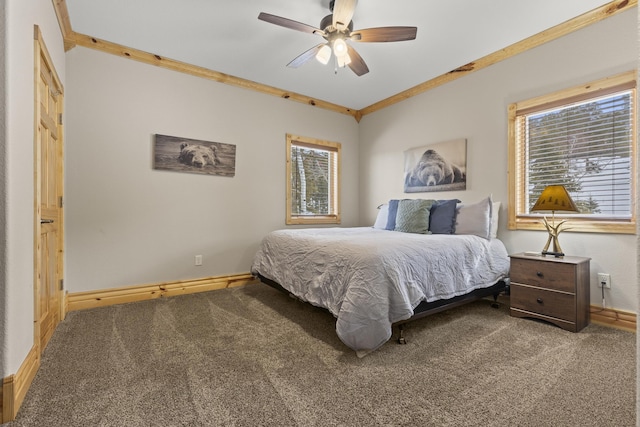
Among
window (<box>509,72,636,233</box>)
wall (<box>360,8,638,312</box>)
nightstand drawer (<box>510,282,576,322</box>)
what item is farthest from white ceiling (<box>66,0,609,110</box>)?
nightstand drawer (<box>510,282,576,322</box>)

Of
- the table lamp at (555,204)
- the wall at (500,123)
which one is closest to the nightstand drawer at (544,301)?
the table lamp at (555,204)

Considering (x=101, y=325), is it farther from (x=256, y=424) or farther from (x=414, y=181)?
(x=414, y=181)

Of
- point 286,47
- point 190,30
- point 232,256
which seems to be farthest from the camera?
point 232,256

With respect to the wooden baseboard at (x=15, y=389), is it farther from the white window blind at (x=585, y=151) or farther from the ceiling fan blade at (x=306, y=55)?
the white window blind at (x=585, y=151)

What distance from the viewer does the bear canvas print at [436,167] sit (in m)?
3.46

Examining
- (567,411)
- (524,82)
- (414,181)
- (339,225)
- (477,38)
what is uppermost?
(477,38)

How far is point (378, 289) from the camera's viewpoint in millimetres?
1858

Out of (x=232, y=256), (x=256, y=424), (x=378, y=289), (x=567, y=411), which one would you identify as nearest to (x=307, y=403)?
(x=256, y=424)

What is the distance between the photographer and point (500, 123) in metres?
3.11

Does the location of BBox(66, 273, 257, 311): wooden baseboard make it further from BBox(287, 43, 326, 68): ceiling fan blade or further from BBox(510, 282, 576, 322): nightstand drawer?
BBox(510, 282, 576, 322): nightstand drawer

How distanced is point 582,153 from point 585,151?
0.08 feet

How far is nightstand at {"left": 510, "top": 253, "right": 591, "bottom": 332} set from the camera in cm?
222

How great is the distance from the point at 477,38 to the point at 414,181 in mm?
1729

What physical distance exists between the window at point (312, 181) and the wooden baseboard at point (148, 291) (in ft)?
3.82
